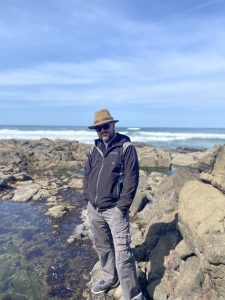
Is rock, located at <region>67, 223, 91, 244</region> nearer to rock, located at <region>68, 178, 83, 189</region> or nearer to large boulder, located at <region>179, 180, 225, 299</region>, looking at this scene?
large boulder, located at <region>179, 180, 225, 299</region>

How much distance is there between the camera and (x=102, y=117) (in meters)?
5.80

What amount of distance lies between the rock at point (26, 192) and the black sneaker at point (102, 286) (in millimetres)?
8398

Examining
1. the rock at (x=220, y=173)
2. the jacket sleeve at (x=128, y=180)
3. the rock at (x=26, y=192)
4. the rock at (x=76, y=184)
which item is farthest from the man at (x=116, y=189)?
the rock at (x=76, y=184)

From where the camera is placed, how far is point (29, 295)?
686cm

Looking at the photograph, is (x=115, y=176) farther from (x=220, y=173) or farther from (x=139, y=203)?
(x=139, y=203)

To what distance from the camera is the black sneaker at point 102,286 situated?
637cm

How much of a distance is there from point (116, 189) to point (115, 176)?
0.22 meters

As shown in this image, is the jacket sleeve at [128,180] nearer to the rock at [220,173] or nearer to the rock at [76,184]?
the rock at [220,173]

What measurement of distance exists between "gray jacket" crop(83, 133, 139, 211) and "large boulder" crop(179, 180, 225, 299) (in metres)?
1.13

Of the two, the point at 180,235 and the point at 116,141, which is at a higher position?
the point at 116,141

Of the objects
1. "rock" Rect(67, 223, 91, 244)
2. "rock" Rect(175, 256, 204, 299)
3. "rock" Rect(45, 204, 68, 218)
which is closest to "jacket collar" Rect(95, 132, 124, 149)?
"rock" Rect(175, 256, 204, 299)

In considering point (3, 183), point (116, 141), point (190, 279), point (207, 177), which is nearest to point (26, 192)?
point (3, 183)

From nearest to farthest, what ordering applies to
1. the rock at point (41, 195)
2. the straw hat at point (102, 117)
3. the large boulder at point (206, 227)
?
the large boulder at point (206, 227), the straw hat at point (102, 117), the rock at point (41, 195)

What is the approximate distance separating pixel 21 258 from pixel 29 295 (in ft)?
5.92
